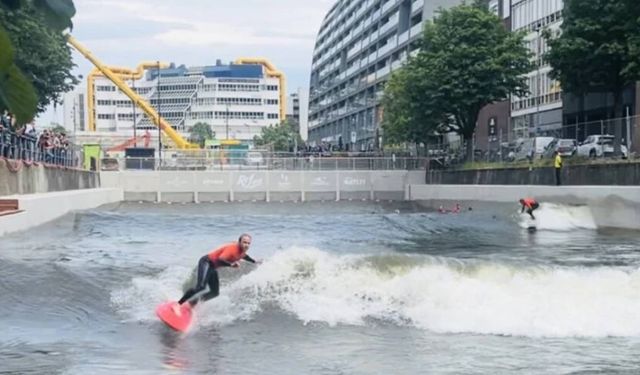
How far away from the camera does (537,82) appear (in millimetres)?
67438

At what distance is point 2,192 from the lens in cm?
2714

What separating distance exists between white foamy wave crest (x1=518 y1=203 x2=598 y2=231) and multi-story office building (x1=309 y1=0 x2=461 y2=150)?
60686 mm

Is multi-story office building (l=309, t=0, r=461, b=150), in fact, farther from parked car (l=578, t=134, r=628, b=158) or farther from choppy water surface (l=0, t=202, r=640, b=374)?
choppy water surface (l=0, t=202, r=640, b=374)

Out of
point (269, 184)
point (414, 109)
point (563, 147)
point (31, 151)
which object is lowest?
point (269, 184)

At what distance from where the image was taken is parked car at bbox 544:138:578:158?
41594mm

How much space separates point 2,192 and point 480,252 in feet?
49.8

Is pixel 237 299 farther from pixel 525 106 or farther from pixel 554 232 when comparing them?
pixel 525 106

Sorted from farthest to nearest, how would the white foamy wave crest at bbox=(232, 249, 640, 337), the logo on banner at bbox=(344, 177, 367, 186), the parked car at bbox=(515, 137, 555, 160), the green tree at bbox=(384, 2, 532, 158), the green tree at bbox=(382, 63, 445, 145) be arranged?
the logo on banner at bbox=(344, 177, 367, 186) → the green tree at bbox=(382, 63, 445, 145) → the green tree at bbox=(384, 2, 532, 158) → the parked car at bbox=(515, 137, 555, 160) → the white foamy wave crest at bbox=(232, 249, 640, 337)

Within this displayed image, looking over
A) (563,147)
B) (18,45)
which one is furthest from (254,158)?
(18,45)

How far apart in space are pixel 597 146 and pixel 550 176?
4.27 meters

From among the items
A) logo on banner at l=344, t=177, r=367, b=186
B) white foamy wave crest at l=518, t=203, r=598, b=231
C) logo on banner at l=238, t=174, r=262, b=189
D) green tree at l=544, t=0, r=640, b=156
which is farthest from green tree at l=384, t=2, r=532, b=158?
white foamy wave crest at l=518, t=203, r=598, b=231

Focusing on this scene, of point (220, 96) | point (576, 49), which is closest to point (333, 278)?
point (576, 49)

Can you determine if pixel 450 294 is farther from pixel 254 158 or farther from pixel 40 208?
pixel 254 158

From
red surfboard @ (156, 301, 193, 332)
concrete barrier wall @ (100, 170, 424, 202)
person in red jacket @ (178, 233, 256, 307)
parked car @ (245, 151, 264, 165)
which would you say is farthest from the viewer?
parked car @ (245, 151, 264, 165)
